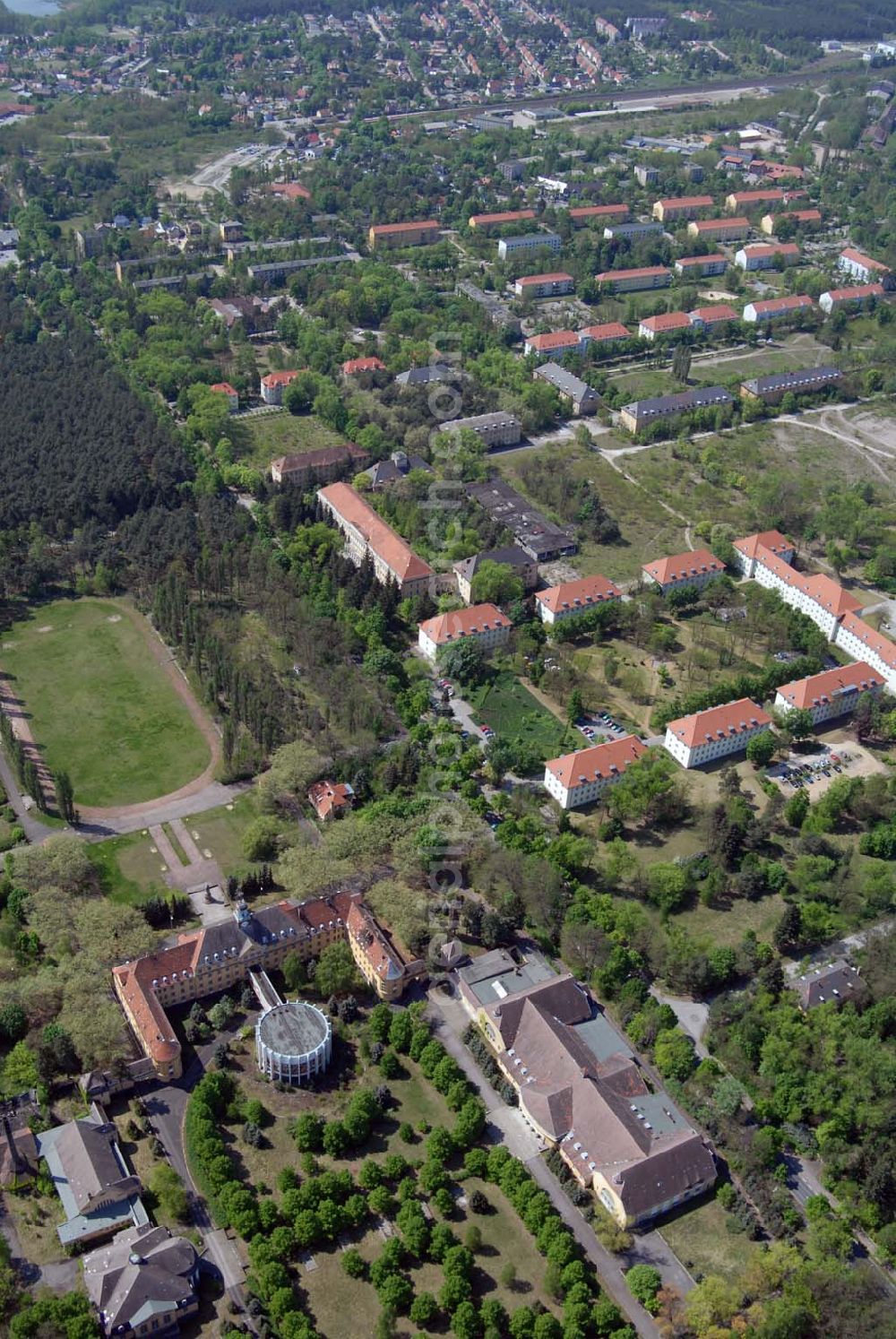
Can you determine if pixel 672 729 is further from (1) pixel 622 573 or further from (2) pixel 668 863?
(1) pixel 622 573

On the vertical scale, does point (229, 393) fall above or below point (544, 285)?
above

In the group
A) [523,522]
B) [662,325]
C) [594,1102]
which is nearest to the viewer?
[594,1102]

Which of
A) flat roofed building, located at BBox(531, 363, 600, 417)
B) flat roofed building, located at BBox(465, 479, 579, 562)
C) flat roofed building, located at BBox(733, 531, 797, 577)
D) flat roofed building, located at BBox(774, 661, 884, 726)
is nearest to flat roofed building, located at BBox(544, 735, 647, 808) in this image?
flat roofed building, located at BBox(774, 661, 884, 726)

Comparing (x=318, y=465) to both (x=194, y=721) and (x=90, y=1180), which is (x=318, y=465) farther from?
(x=90, y=1180)

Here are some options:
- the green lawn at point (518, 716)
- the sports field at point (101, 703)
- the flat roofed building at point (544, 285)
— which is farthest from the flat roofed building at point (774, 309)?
the sports field at point (101, 703)

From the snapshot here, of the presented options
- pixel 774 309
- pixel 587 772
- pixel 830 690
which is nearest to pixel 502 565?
pixel 587 772

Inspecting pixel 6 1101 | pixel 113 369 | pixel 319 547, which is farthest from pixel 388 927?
pixel 113 369

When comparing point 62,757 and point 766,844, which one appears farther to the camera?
point 62,757
